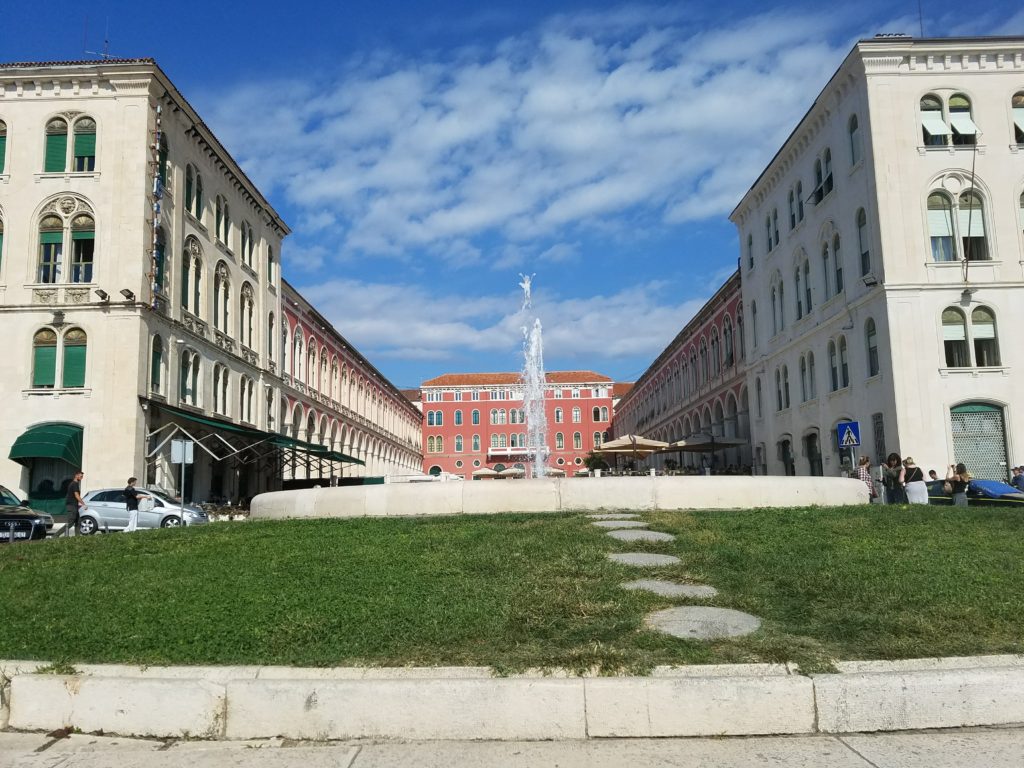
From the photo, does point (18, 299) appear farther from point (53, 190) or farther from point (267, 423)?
point (267, 423)

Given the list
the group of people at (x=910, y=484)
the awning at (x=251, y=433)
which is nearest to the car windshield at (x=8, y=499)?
the awning at (x=251, y=433)

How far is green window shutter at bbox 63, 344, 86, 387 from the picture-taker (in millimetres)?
25703

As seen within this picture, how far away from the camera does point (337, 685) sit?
16.5 ft

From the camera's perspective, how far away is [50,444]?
24469mm

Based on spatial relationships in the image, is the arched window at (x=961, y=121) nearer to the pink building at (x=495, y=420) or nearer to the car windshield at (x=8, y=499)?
the car windshield at (x=8, y=499)

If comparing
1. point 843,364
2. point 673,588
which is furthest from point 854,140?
point 673,588

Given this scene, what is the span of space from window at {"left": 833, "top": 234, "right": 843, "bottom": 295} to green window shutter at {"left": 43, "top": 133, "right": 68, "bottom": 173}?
2773 centimetres

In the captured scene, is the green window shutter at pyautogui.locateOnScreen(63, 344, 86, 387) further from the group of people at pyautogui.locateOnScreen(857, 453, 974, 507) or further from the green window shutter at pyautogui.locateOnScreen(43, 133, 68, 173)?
the group of people at pyautogui.locateOnScreen(857, 453, 974, 507)

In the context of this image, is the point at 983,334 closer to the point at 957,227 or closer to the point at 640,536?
the point at 957,227

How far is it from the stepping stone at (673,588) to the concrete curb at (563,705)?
1.98 meters

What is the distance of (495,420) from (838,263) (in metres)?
72.4

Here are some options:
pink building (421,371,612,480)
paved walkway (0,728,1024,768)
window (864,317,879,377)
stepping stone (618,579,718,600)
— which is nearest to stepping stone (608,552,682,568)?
stepping stone (618,579,718,600)

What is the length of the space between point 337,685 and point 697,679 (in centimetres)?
225

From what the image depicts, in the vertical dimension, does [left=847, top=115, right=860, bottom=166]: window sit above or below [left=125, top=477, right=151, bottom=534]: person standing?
above
